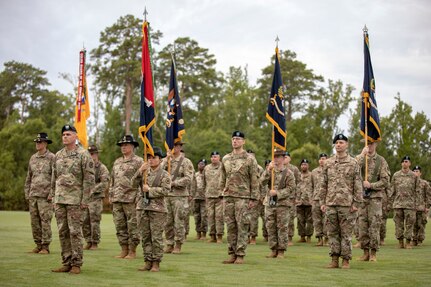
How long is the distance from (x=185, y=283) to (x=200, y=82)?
42.6 meters

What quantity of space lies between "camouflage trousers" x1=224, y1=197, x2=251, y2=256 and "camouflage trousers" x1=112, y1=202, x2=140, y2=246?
187 cm

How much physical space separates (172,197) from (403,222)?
7080 millimetres

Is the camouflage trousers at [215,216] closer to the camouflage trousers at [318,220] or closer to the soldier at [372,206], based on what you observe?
the camouflage trousers at [318,220]

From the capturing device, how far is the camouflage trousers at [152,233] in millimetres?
11398

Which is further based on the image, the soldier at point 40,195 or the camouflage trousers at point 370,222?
the soldier at point 40,195

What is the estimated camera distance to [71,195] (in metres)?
11.1

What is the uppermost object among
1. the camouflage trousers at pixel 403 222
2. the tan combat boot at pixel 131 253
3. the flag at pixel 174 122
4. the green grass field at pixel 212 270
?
the flag at pixel 174 122

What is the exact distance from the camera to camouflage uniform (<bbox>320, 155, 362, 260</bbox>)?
39.8ft

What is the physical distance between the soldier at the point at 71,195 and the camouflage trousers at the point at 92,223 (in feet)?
13.9

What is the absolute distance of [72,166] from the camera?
11.3 metres

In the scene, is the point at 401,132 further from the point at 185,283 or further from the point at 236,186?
the point at 185,283

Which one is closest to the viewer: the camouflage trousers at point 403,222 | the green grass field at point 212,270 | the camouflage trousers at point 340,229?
the green grass field at point 212,270

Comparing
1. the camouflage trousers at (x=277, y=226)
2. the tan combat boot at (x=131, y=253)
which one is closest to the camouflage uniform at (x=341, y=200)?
the camouflage trousers at (x=277, y=226)

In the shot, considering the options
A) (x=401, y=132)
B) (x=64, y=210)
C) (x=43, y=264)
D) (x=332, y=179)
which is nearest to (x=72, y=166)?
(x=64, y=210)
